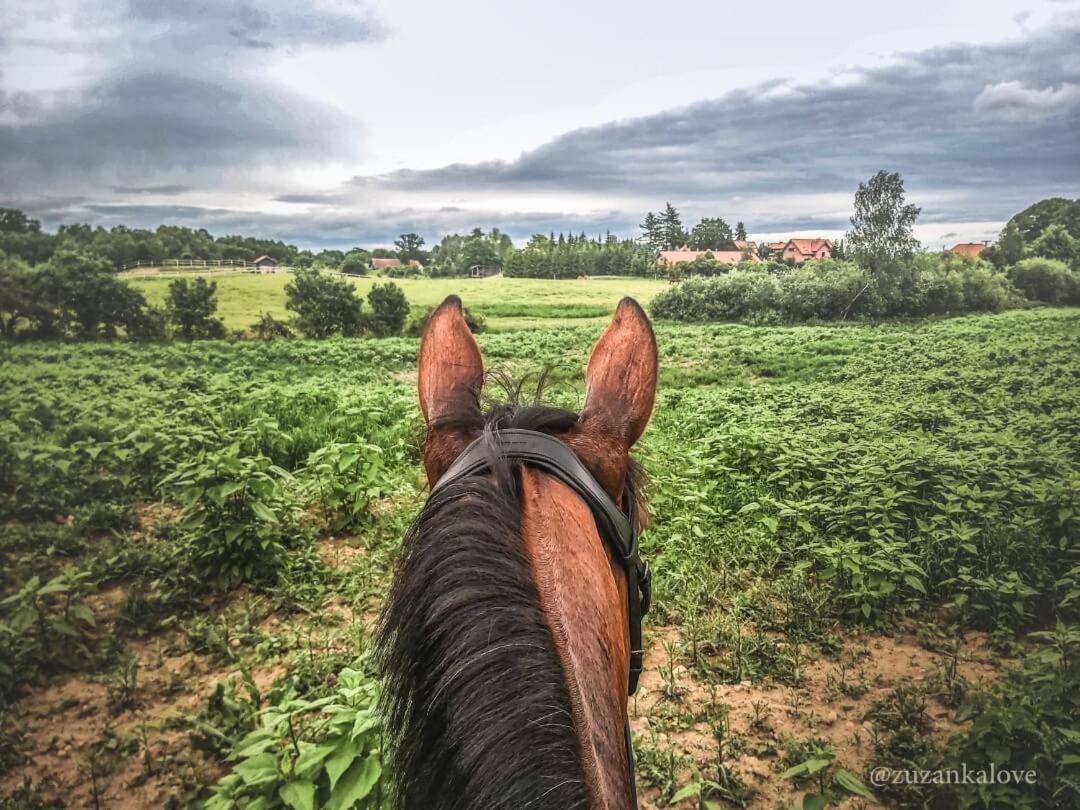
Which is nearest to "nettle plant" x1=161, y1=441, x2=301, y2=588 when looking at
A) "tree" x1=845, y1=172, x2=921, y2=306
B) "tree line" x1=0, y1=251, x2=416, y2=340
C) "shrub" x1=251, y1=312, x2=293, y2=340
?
"shrub" x1=251, y1=312, x2=293, y2=340

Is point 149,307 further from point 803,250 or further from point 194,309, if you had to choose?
point 803,250

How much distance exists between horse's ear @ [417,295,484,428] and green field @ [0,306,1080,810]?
92 centimetres

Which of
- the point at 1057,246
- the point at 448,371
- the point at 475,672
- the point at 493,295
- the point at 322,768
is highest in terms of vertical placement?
the point at 1057,246

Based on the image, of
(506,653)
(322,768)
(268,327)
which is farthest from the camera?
(268,327)

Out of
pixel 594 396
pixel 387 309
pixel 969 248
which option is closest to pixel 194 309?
pixel 387 309

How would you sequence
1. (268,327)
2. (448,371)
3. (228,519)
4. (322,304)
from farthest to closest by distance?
(322,304)
(268,327)
(228,519)
(448,371)

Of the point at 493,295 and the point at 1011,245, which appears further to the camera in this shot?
the point at 493,295

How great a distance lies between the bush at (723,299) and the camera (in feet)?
13.2

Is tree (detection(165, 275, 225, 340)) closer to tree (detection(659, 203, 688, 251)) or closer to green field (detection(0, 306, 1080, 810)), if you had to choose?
green field (detection(0, 306, 1080, 810))

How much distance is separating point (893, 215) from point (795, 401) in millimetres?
1338

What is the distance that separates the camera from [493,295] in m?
4.78

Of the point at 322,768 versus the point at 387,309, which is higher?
the point at 387,309

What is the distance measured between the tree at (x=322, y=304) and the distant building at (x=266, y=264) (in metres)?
0.18

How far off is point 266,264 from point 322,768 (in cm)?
379
